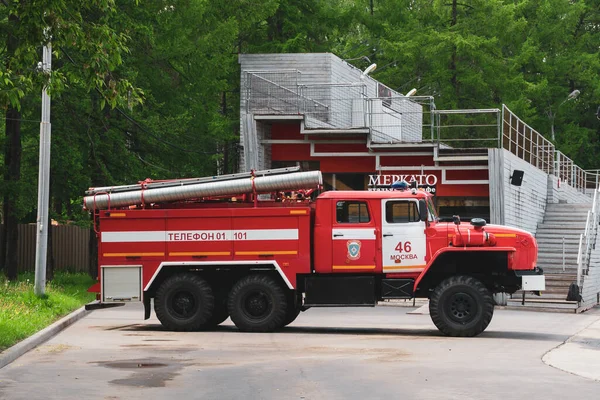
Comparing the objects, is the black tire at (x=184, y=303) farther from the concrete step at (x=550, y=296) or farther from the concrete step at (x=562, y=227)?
the concrete step at (x=562, y=227)

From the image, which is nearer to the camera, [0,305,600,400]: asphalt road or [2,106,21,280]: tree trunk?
[0,305,600,400]: asphalt road

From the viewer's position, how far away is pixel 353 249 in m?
22.0

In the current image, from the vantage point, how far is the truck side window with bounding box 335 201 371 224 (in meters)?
22.2

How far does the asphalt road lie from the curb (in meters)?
0.17

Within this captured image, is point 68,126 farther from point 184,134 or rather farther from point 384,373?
point 384,373

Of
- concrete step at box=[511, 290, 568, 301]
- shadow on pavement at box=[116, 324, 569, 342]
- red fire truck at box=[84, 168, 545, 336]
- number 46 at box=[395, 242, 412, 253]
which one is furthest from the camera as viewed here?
Result: concrete step at box=[511, 290, 568, 301]

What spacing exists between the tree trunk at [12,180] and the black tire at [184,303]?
13.6 m

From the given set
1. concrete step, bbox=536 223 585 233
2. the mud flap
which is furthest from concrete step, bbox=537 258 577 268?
the mud flap

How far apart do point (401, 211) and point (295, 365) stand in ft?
23.7

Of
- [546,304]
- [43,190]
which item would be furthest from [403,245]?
[546,304]

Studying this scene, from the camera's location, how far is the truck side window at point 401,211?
72.5 ft

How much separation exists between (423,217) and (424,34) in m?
30.0

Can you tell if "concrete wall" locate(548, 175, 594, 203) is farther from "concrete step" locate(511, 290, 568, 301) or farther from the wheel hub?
the wheel hub

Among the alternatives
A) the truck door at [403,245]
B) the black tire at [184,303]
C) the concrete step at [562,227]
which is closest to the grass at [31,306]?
the black tire at [184,303]
